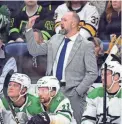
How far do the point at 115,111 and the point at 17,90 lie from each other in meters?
0.96

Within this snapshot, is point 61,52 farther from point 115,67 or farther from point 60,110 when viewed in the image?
point 60,110

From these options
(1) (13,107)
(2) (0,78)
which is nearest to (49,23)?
(2) (0,78)

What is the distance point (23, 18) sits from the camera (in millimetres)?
7695

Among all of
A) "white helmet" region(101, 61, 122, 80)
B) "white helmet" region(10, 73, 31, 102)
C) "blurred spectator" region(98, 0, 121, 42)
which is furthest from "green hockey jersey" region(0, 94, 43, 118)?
"blurred spectator" region(98, 0, 121, 42)

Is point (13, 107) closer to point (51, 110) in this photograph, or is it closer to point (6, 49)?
point (51, 110)

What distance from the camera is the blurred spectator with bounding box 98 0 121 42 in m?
7.30

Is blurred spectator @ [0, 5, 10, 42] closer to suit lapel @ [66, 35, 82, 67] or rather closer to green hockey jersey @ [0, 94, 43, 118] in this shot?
suit lapel @ [66, 35, 82, 67]

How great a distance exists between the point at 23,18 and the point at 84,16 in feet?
2.46

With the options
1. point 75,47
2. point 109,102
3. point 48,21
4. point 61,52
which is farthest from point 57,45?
point 109,102

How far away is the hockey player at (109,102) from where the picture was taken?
6.26 meters

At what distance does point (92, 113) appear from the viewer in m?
6.26

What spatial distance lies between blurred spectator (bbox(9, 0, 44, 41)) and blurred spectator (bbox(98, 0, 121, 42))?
2.32 feet

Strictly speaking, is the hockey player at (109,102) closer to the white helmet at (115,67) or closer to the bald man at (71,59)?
the white helmet at (115,67)

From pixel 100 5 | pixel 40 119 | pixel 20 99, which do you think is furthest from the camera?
pixel 100 5
